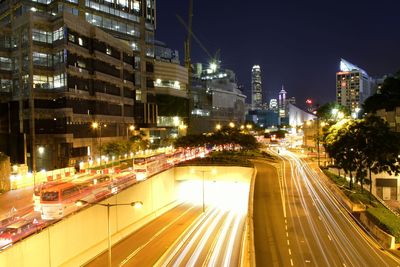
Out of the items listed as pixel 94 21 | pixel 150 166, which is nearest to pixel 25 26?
pixel 94 21

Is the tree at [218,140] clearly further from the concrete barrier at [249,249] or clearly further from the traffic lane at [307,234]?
the concrete barrier at [249,249]

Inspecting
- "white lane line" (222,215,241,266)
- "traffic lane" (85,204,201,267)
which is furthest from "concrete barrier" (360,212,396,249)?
"traffic lane" (85,204,201,267)

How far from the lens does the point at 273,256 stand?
3481 centimetres

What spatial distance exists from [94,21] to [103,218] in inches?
2764

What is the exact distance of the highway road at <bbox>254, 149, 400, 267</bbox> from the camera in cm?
3431

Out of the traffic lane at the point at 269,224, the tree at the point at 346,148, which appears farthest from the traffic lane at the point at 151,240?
the tree at the point at 346,148

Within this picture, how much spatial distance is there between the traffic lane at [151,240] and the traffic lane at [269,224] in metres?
11.1

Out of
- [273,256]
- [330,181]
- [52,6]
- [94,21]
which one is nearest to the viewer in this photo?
[273,256]

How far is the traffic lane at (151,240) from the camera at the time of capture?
4016 centimetres

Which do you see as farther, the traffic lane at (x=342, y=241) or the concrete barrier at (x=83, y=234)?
the traffic lane at (x=342, y=241)

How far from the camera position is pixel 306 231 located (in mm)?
41438

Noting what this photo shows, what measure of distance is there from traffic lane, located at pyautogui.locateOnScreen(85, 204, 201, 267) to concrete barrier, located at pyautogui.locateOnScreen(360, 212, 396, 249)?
22992 mm

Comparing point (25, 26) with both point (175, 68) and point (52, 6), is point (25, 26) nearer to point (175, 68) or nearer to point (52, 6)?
point (52, 6)

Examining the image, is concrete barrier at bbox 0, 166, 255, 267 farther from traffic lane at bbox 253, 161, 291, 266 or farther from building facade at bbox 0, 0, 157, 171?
building facade at bbox 0, 0, 157, 171
